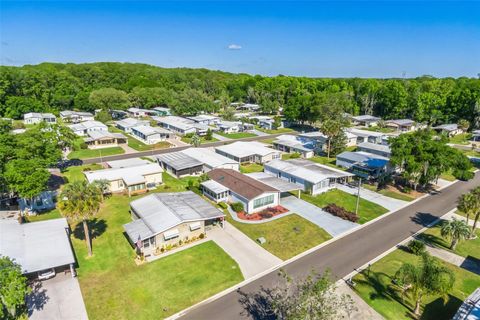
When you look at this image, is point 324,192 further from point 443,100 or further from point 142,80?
point 142,80

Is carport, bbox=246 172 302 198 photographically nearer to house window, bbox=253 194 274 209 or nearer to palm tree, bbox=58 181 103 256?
house window, bbox=253 194 274 209

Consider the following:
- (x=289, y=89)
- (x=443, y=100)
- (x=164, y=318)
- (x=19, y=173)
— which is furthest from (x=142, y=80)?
(x=164, y=318)

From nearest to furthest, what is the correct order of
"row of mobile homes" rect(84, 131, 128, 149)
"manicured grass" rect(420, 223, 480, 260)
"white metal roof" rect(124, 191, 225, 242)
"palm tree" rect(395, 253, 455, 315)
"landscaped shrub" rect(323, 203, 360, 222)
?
"palm tree" rect(395, 253, 455, 315), "white metal roof" rect(124, 191, 225, 242), "manicured grass" rect(420, 223, 480, 260), "landscaped shrub" rect(323, 203, 360, 222), "row of mobile homes" rect(84, 131, 128, 149)

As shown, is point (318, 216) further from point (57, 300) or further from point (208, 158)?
point (57, 300)

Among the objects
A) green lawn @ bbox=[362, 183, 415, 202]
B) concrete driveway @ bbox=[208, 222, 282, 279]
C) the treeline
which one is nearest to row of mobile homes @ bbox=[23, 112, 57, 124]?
the treeline

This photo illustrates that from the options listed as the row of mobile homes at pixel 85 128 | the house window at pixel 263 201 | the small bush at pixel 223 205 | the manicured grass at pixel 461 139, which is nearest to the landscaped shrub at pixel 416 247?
the house window at pixel 263 201

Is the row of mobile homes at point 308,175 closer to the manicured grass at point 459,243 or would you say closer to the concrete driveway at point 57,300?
the manicured grass at point 459,243

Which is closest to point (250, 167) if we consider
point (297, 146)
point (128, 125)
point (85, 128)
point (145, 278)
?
point (297, 146)
